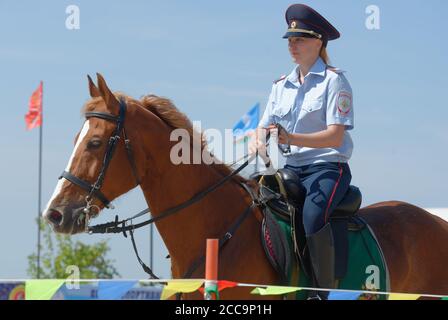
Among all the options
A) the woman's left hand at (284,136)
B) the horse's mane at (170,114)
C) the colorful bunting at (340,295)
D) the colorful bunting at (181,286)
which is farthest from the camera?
the horse's mane at (170,114)

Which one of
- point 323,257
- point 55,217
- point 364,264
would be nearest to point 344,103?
point 323,257

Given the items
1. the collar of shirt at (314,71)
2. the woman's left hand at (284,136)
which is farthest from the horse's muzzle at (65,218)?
the collar of shirt at (314,71)

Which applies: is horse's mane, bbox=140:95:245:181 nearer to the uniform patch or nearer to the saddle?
the saddle

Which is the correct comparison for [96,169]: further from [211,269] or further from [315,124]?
[315,124]

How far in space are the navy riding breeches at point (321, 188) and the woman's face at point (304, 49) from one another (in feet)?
2.70

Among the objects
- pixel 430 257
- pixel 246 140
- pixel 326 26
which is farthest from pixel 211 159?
pixel 430 257

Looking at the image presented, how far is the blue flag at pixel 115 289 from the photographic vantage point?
6488 millimetres

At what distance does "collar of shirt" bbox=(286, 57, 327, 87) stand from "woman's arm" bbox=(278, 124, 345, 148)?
497 millimetres

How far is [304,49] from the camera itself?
23.2ft

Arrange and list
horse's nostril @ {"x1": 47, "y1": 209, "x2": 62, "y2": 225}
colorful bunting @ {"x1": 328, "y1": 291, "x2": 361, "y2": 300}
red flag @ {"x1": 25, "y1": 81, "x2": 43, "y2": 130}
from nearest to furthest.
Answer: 1. horse's nostril @ {"x1": 47, "y1": 209, "x2": 62, "y2": 225}
2. colorful bunting @ {"x1": 328, "y1": 291, "x2": 361, "y2": 300}
3. red flag @ {"x1": 25, "y1": 81, "x2": 43, "y2": 130}

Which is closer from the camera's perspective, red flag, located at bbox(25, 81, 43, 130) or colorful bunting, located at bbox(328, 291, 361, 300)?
colorful bunting, located at bbox(328, 291, 361, 300)

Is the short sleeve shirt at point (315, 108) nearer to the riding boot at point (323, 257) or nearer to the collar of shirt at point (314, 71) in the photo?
the collar of shirt at point (314, 71)

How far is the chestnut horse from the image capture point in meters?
6.44

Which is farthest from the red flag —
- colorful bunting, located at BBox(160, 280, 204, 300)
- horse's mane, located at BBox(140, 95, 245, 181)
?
colorful bunting, located at BBox(160, 280, 204, 300)
